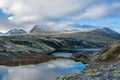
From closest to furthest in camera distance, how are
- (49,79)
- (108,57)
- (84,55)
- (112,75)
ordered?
(112,75), (108,57), (49,79), (84,55)

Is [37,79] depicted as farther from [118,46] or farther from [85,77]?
[85,77]

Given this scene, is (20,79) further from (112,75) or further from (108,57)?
(112,75)

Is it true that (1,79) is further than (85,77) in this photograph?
Yes

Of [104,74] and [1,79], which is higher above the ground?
[104,74]

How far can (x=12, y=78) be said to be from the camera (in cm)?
4597

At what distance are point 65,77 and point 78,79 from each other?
1058mm

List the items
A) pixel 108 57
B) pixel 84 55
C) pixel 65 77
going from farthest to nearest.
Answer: pixel 84 55 < pixel 108 57 < pixel 65 77

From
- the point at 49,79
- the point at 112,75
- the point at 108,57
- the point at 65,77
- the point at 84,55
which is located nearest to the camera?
the point at 112,75

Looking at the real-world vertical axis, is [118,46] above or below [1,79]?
above

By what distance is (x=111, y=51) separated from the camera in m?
41.7

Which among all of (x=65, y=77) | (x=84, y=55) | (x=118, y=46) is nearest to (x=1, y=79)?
(x=118, y=46)

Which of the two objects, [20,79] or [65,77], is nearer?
[65,77]

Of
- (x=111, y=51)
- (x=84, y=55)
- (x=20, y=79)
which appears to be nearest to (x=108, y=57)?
(x=111, y=51)

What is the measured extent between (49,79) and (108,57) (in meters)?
10.7
